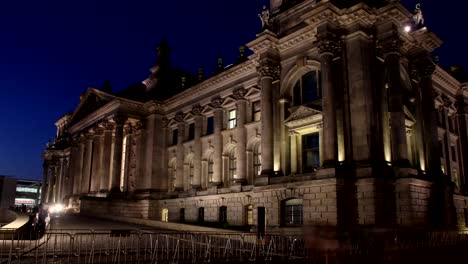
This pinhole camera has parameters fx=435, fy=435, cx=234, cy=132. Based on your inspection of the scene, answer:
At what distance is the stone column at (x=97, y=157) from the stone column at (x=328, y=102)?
33527 mm

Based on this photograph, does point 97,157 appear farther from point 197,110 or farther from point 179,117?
point 197,110

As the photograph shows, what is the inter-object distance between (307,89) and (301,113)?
2321 mm

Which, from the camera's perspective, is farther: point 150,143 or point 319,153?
point 150,143

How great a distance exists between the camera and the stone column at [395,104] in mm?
27916

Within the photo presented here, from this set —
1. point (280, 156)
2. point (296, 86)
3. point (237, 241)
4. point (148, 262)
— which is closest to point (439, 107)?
point (296, 86)

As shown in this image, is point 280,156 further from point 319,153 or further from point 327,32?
point 327,32

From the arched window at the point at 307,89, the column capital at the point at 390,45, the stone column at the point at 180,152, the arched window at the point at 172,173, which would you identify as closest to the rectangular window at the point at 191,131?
the stone column at the point at 180,152

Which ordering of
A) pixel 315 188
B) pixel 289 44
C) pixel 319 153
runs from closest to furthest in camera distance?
pixel 315 188
pixel 319 153
pixel 289 44

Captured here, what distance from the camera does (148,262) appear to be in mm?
16172

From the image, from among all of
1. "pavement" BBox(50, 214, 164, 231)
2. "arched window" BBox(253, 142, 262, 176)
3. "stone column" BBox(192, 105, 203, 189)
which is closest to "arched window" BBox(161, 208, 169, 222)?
"stone column" BBox(192, 105, 203, 189)

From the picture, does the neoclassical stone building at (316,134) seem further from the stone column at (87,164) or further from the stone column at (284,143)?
the stone column at (87,164)

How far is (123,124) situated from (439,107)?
33.5m

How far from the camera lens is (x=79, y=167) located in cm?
6053

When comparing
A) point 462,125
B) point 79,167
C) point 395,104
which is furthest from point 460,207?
point 79,167
